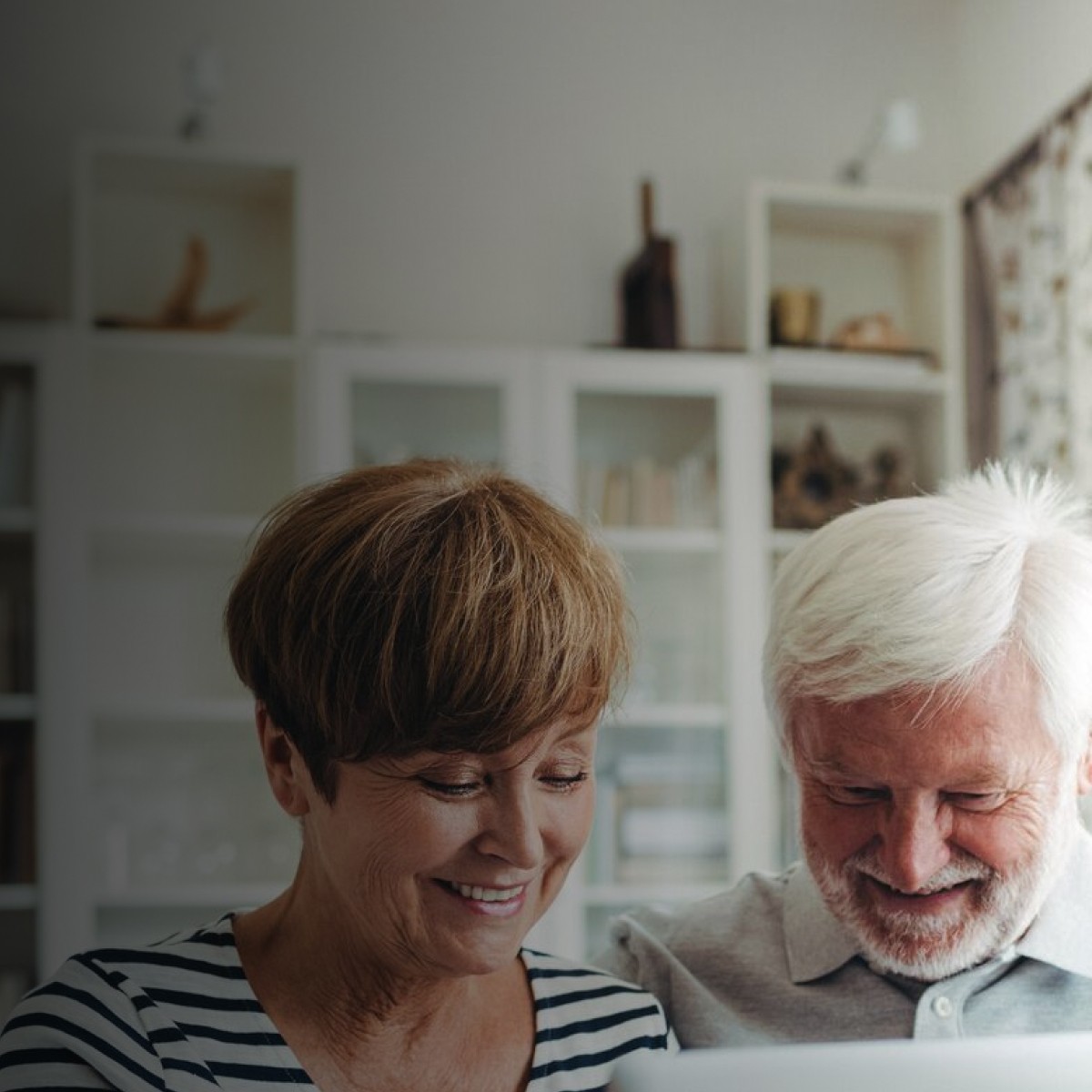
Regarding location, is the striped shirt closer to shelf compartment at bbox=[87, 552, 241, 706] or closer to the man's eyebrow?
the man's eyebrow

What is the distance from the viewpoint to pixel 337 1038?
84cm

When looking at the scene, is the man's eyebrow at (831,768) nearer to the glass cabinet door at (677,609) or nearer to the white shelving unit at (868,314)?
the glass cabinet door at (677,609)

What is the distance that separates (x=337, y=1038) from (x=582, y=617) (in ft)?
0.96

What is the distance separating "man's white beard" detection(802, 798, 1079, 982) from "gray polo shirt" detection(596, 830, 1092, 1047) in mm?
21

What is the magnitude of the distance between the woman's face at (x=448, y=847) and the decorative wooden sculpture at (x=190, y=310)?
192 centimetres

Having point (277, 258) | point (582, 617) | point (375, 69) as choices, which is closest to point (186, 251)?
point (277, 258)

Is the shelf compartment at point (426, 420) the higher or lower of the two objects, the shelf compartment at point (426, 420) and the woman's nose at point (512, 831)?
the higher

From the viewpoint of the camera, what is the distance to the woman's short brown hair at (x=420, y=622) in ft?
2.60

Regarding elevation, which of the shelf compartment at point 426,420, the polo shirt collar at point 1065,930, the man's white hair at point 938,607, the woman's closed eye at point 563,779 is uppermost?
the shelf compartment at point 426,420

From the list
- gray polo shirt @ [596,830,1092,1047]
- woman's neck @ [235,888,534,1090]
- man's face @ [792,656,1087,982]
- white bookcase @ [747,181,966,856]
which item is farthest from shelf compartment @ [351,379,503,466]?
woman's neck @ [235,888,534,1090]

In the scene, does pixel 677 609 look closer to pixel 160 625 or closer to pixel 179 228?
pixel 160 625

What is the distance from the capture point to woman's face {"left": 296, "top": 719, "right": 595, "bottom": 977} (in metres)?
0.80

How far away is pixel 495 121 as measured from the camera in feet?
8.49

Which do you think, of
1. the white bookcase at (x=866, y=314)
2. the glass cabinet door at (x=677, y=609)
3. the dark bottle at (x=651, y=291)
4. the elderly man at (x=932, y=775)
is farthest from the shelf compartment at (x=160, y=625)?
the elderly man at (x=932, y=775)
